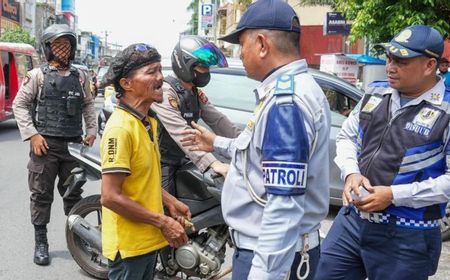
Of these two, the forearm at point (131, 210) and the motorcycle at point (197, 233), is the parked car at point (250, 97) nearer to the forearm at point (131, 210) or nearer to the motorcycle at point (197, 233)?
the motorcycle at point (197, 233)

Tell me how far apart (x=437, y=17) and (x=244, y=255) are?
725 centimetres

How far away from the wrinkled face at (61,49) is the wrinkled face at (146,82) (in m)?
1.81

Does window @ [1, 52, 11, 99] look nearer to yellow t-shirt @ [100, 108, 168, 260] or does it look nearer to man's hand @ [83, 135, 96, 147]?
man's hand @ [83, 135, 96, 147]

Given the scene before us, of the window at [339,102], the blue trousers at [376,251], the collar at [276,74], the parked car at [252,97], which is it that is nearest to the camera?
the collar at [276,74]

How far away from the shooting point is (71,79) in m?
4.25

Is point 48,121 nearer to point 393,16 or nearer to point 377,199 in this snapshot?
point 377,199

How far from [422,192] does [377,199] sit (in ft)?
0.64

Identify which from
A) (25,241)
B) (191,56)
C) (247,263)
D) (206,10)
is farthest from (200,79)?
(206,10)

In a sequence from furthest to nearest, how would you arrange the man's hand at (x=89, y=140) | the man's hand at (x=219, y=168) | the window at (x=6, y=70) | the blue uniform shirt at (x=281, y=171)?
the window at (x=6, y=70) < the man's hand at (x=89, y=140) < the man's hand at (x=219, y=168) < the blue uniform shirt at (x=281, y=171)

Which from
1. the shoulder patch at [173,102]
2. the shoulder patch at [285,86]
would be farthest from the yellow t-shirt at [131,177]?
the shoulder patch at [285,86]

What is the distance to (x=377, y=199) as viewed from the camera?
2299 millimetres

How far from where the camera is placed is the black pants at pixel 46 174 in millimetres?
4172

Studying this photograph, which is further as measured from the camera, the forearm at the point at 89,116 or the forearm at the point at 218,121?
the forearm at the point at 89,116

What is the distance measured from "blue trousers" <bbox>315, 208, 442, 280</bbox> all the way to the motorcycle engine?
0.85 metres
